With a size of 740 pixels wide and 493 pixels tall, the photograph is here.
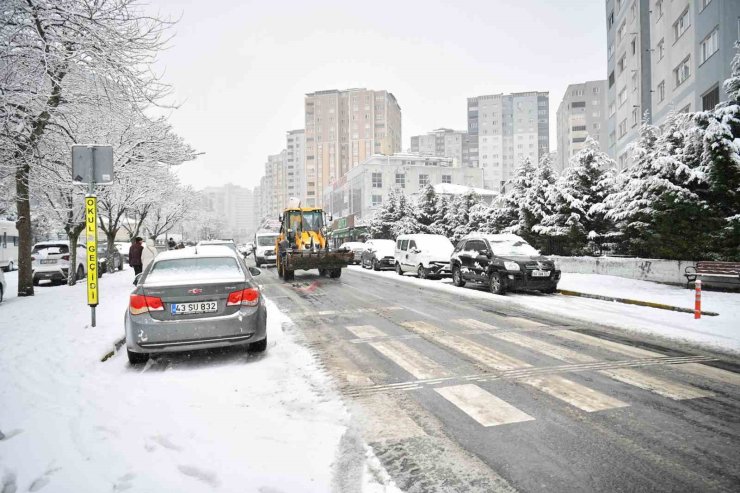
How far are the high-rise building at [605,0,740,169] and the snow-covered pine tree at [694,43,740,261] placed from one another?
512 centimetres

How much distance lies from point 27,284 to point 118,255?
56.1ft

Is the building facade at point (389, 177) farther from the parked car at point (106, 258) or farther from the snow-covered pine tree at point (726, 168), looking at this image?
the snow-covered pine tree at point (726, 168)

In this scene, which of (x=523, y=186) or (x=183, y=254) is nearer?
(x=183, y=254)

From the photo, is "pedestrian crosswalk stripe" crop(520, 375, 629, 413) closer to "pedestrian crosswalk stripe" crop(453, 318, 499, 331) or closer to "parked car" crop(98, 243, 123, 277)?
"pedestrian crosswalk stripe" crop(453, 318, 499, 331)

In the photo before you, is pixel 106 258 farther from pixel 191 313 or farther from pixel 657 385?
pixel 657 385

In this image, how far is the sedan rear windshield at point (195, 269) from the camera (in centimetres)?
650

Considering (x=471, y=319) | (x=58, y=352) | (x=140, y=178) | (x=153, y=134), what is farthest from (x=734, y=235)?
(x=140, y=178)

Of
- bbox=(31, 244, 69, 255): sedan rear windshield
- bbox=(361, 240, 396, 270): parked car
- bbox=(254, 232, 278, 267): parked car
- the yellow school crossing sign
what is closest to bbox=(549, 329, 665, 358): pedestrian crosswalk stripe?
the yellow school crossing sign

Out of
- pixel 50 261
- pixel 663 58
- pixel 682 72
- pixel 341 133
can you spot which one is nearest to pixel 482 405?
pixel 50 261

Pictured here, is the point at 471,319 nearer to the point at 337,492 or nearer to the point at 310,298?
the point at 310,298

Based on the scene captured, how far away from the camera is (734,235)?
13.2 meters

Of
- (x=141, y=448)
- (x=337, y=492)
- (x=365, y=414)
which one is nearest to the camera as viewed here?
(x=337, y=492)

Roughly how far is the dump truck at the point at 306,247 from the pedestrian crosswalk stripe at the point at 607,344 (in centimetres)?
1167

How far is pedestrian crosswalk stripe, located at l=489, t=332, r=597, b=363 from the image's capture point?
6.33 metres
